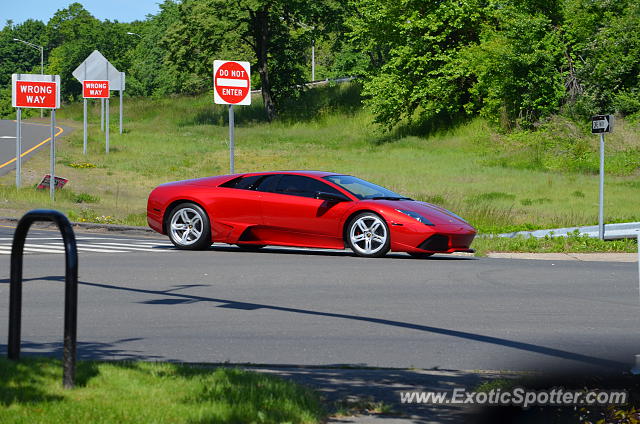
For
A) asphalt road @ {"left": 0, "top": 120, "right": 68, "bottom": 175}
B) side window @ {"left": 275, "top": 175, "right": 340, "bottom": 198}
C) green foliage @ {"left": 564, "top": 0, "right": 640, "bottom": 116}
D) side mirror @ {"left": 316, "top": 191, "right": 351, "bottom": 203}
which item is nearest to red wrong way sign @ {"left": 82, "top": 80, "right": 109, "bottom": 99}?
asphalt road @ {"left": 0, "top": 120, "right": 68, "bottom": 175}

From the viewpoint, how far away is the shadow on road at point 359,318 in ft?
24.5

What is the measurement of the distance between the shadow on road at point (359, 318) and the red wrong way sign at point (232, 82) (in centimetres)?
887

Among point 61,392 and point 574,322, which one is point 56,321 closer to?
point 61,392

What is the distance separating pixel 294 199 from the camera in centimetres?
1588

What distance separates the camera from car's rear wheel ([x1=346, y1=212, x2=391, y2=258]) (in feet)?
50.5

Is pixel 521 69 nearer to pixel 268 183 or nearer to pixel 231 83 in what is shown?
pixel 231 83

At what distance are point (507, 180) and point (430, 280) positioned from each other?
23.2 metres

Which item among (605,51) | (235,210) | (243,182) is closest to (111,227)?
(243,182)

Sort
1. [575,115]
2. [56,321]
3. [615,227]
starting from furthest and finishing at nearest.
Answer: [575,115]
[615,227]
[56,321]

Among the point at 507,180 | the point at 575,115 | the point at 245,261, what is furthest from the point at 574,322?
the point at 575,115

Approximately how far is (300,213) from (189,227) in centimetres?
210

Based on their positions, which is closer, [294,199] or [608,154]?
[294,199]

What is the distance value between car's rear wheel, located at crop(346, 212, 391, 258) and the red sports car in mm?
15

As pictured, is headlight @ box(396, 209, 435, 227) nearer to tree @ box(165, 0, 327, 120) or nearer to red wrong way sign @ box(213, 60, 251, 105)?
red wrong way sign @ box(213, 60, 251, 105)
